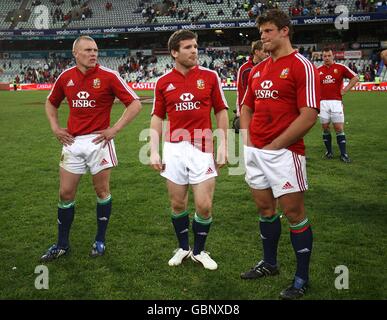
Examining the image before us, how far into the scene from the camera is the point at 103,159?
4.71m

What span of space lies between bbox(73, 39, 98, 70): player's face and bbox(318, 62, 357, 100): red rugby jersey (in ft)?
20.7

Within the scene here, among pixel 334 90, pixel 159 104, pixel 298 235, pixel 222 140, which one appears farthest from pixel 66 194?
pixel 334 90

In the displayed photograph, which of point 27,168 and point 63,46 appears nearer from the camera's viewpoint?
point 27,168

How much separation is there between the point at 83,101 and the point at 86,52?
20.5 inches

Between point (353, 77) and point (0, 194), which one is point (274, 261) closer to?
point (0, 194)

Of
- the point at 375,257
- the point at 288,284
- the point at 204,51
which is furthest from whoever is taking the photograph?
the point at 204,51

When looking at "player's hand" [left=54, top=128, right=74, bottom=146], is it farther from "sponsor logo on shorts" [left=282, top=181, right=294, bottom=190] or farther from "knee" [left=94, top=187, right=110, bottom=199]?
"sponsor logo on shorts" [left=282, top=181, right=294, bottom=190]

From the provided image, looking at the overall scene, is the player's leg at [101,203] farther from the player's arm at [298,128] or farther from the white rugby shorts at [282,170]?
the player's arm at [298,128]

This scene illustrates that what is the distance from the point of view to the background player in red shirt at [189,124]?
13.8 feet

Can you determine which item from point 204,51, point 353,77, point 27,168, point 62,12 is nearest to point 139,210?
point 27,168

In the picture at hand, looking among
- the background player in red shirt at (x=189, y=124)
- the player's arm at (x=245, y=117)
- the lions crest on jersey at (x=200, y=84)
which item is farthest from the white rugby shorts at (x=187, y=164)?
the lions crest on jersey at (x=200, y=84)

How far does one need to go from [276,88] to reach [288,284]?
1865mm

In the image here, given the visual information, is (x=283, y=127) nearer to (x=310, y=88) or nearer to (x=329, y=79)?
(x=310, y=88)

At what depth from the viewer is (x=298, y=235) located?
150 inches
